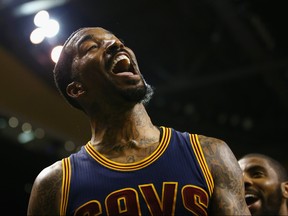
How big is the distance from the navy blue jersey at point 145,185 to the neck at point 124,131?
0.09m

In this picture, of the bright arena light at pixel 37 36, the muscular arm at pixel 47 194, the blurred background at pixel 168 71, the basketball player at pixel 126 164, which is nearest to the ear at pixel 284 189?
the basketball player at pixel 126 164

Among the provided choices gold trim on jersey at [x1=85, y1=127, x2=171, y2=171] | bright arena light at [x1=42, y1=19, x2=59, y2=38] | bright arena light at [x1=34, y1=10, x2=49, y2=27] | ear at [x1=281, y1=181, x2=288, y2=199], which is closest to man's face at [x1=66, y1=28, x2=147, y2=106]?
gold trim on jersey at [x1=85, y1=127, x2=171, y2=171]

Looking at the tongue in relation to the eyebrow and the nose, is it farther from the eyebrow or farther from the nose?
the eyebrow

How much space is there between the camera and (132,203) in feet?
7.28

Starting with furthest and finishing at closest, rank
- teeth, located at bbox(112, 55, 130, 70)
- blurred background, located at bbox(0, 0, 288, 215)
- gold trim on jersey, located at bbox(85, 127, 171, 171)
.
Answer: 1. blurred background, located at bbox(0, 0, 288, 215)
2. teeth, located at bbox(112, 55, 130, 70)
3. gold trim on jersey, located at bbox(85, 127, 171, 171)

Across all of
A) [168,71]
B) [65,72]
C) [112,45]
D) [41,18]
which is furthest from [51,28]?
[168,71]

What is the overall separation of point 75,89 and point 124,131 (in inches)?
13.0

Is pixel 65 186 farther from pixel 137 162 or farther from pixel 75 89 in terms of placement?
pixel 75 89

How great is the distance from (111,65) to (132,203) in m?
0.65

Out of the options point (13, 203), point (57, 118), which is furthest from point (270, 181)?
point (13, 203)

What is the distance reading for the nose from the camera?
2592mm

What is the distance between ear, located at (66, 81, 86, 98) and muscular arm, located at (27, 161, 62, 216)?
1.37 feet

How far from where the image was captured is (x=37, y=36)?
5.46 meters

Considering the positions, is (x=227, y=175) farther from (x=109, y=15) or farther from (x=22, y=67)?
(x=22, y=67)
